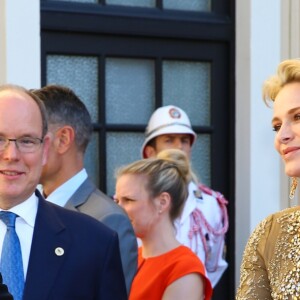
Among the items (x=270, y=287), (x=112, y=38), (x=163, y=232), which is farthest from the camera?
(x=112, y=38)

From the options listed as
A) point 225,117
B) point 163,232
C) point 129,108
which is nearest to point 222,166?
point 225,117

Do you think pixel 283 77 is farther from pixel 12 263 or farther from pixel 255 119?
pixel 255 119

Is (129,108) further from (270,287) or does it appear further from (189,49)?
(270,287)

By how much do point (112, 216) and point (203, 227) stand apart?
6.09 ft

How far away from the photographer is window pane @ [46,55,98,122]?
5.99m

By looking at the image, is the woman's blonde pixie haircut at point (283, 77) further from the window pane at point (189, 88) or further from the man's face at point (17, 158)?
the window pane at point (189, 88)

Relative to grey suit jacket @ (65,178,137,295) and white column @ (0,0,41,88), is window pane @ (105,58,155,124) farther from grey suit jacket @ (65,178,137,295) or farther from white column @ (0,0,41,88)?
grey suit jacket @ (65,178,137,295)

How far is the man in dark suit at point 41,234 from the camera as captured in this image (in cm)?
319

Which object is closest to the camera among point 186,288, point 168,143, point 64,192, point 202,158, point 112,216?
point 112,216

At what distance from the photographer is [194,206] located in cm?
587

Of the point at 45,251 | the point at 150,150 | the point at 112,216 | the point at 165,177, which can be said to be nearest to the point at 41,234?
the point at 45,251

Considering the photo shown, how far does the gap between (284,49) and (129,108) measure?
1.04m

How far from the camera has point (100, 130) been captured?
20.1 feet

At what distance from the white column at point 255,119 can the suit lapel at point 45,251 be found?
3.08m
